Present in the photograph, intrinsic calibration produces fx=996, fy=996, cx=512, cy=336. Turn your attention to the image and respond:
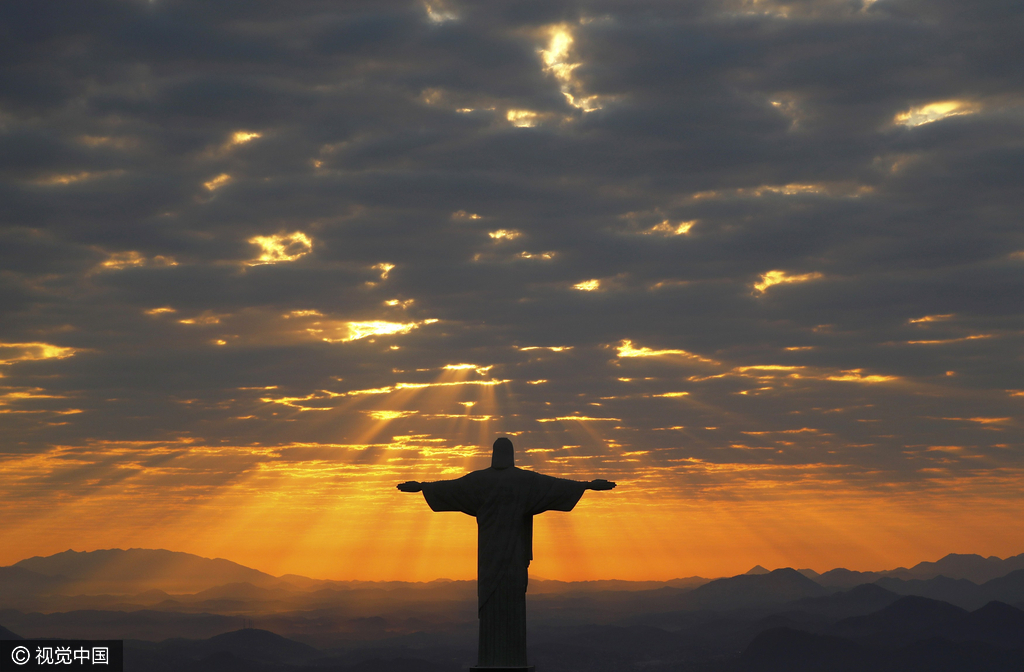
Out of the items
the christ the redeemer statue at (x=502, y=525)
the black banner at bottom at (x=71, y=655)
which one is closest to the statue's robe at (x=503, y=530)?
the christ the redeemer statue at (x=502, y=525)

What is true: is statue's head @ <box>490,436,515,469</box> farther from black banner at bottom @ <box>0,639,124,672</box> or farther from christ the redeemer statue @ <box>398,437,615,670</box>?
black banner at bottom @ <box>0,639,124,672</box>

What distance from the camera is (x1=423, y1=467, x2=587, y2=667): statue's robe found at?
25109 millimetres

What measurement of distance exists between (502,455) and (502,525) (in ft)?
5.87

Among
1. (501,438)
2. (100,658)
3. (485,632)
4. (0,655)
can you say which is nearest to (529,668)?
(485,632)

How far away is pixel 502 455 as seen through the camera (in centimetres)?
2586

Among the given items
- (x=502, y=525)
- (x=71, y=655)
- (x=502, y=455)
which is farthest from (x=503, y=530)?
(x=71, y=655)

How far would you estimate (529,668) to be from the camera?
24.9 m

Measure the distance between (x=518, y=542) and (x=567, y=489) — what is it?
1.90 metres

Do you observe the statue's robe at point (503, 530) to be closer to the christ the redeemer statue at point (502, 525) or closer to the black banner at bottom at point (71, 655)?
the christ the redeemer statue at point (502, 525)

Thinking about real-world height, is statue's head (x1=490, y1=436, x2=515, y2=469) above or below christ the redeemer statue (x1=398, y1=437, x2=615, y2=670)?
above

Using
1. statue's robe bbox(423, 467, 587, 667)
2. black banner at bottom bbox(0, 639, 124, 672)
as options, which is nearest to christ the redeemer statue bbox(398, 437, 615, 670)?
statue's robe bbox(423, 467, 587, 667)

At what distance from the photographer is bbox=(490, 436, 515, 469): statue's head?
2575cm

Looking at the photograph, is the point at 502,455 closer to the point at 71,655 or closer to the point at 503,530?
the point at 503,530

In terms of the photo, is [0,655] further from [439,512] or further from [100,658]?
[439,512]
